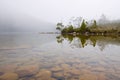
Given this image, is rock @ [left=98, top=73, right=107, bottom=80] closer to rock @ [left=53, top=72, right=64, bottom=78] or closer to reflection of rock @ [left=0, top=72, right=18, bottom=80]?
rock @ [left=53, top=72, right=64, bottom=78]

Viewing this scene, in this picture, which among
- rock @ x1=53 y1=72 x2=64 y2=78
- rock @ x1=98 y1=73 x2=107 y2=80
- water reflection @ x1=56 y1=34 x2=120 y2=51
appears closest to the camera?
rock @ x1=98 y1=73 x2=107 y2=80

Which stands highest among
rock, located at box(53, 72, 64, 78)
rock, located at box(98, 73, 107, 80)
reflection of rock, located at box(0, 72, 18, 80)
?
reflection of rock, located at box(0, 72, 18, 80)

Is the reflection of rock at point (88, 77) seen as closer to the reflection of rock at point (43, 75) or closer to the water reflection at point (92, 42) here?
the reflection of rock at point (43, 75)

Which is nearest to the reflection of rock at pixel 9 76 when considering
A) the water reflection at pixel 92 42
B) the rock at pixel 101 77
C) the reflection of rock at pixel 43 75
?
the reflection of rock at pixel 43 75

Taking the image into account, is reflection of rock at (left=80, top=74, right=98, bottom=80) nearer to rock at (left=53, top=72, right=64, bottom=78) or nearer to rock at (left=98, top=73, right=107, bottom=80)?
rock at (left=98, top=73, right=107, bottom=80)

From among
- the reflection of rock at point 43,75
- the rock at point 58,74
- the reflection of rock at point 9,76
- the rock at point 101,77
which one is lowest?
the rock at point 101,77

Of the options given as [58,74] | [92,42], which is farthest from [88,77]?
[92,42]

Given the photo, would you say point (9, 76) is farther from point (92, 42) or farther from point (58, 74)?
point (92, 42)

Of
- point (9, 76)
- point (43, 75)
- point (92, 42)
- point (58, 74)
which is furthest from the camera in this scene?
point (92, 42)

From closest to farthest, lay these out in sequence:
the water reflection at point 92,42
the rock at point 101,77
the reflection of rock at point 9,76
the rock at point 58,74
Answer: the reflection of rock at point 9,76
the rock at point 101,77
the rock at point 58,74
the water reflection at point 92,42

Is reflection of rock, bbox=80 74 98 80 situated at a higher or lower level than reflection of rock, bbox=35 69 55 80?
lower

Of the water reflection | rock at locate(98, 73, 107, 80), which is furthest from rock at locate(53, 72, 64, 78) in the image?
the water reflection

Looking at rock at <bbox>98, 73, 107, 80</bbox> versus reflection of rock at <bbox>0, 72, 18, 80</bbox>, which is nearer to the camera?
reflection of rock at <bbox>0, 72, 18, 80</bbox>

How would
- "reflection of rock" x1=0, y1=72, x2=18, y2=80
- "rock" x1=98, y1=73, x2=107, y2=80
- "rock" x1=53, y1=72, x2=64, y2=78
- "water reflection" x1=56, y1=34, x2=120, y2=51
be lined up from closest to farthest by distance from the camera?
"reflection of rock" x1=0, y1=72, x2=18, y2=80, "rock" x1=98, y1=73, x2=107, y2=80, "rock" x1=53, y1=72, x2=64, y2=78, "water reflection" x1=56, y1=34, x2=120, y2=51
